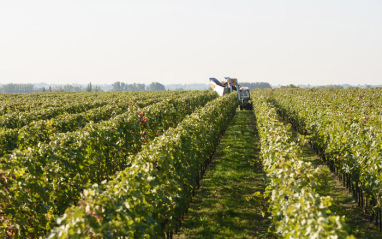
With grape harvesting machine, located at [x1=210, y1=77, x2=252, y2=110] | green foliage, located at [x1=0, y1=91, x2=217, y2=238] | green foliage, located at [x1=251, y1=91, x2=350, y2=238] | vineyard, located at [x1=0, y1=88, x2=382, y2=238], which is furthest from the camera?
grape harvesting machine, located at [x1=210, y1=77, x2=252, y2=110]

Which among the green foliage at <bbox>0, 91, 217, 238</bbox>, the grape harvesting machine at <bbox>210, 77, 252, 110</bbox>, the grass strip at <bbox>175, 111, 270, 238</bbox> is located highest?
the grape harvesting machine at <bbox>210, 77, 252, 110</bbox>

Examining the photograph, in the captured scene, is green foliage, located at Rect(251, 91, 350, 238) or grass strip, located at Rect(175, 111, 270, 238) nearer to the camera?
green foliage, located at Rect(251, 91, 350, 238)

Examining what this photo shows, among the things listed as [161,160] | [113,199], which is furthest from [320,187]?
[113,199]

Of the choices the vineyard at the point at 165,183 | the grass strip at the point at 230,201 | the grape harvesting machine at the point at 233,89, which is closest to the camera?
the vineyard at the point at 165,183

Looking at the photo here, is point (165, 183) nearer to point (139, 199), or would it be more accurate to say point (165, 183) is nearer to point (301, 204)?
point (139, 199)

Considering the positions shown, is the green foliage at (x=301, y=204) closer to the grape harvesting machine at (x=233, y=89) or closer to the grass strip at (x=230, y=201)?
the grass strip at (x=230, y=201)

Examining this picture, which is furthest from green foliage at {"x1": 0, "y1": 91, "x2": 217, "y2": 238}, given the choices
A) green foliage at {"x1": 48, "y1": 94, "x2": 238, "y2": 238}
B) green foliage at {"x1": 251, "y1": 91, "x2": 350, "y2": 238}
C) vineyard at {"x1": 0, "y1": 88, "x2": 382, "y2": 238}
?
green foliage at {"x1": 251, "y1": 91, "x2": 350, "y2": 238}

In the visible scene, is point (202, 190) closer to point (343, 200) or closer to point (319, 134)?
point (343, 200)

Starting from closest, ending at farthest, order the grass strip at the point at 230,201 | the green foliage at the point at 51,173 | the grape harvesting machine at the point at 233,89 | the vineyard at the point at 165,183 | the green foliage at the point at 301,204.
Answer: the green foliage at the point at 301,204 < the vineyard at the point at 165,183 < the green foliage at the point at 51,173 < the grass strip at the point at 230,201 < the grape harvesting machine at the point at 233,89

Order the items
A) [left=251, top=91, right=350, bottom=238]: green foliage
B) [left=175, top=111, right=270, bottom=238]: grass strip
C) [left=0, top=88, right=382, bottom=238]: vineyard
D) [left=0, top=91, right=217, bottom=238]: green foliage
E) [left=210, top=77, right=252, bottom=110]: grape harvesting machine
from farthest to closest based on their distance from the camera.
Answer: [left=210, top=77, right=252, bottom=110]: grape harvesting machine < [left=175, top=111, right=270, bottom=238]: grass strip < [left=0, top=91, right=217, bottom=238]: green foliage < [left=0, top=88, right=382, bottom=238]: vineyard < [left=251, top=91, right=350, bottom=238]: green foliage

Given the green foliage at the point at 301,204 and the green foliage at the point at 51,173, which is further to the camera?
the green foliage at the point at 51,173

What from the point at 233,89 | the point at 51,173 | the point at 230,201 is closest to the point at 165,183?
the point at 51,173

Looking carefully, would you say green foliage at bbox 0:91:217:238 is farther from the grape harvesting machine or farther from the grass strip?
the grape harvesting machine

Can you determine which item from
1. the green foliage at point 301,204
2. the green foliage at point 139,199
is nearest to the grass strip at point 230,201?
the green foliage at point 139,199
